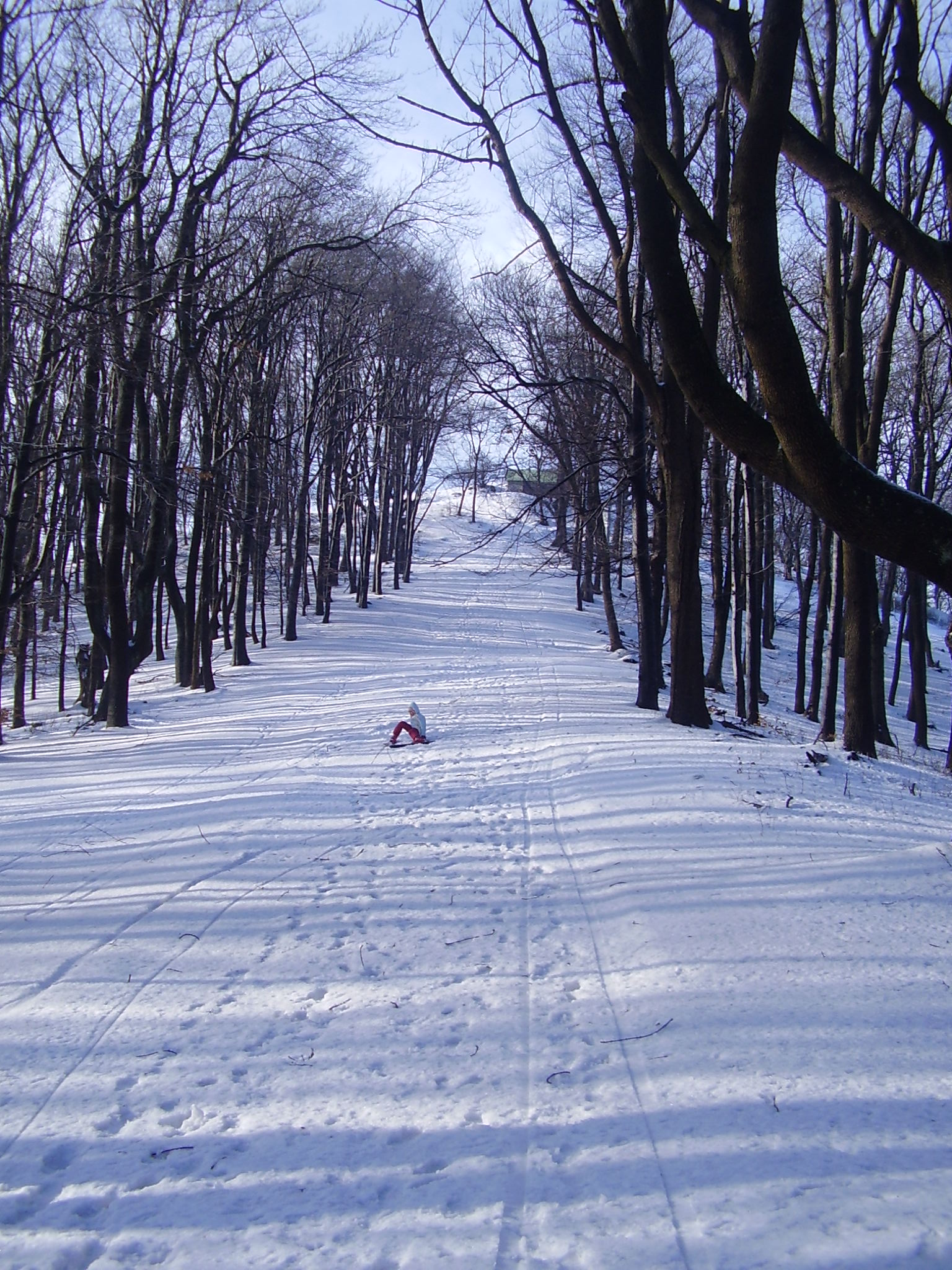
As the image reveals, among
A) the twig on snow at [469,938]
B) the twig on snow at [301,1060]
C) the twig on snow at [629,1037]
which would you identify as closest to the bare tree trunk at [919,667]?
the twig on snow at [469,938]

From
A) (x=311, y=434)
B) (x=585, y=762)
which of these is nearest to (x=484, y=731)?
(x=585, y=762)

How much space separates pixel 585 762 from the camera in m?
9.19

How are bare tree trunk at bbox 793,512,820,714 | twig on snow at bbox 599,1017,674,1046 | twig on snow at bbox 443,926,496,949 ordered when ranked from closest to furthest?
twig on snow at bbox 599,1017,674,1046 → twig on snow at bbox 443,926,496,949 → bare tree trunk at bbox 793,512,820,714

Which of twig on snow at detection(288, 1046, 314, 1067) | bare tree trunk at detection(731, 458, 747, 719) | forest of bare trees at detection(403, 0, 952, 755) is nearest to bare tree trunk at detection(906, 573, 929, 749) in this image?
forest of bare trees at detection(403, 0, 952, 755)

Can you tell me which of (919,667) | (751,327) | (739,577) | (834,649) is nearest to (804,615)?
(919,667)

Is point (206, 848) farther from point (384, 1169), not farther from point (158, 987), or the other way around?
point (384, 1169)

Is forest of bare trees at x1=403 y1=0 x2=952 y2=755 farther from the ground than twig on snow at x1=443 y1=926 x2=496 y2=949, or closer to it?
farther from the ground

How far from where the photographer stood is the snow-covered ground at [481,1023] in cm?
275

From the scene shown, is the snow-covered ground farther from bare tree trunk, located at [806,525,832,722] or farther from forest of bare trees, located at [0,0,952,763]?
bare tree trunk, located at [806,525,832,722]

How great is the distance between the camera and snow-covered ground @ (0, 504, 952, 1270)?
2750 mm

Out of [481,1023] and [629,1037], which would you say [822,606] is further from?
[481,1023]

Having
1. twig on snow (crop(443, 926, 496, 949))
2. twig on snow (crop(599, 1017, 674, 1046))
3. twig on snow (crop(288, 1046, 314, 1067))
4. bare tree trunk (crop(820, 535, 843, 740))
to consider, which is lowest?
twig on snow (crop(288, 1046, 314, 1067))

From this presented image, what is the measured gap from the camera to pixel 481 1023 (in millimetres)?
3971

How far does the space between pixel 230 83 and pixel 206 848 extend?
13.1 metres
